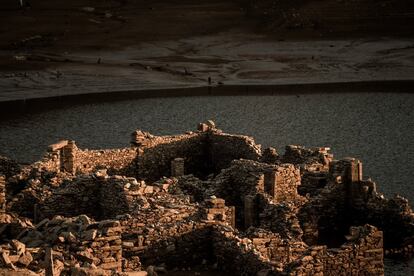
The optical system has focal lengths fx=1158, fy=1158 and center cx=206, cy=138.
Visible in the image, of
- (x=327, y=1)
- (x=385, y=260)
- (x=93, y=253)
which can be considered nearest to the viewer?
(x=93, y=253)

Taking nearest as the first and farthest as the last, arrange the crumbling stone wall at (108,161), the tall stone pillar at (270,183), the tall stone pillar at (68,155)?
the tall stone pillar at (270,183) → the tall stone pillar at (68,155) → the crumbling stone wall at (108,161)

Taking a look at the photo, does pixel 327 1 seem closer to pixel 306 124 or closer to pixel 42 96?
pixel 42 96

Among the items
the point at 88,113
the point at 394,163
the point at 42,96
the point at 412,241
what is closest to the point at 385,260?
the point at 412,241

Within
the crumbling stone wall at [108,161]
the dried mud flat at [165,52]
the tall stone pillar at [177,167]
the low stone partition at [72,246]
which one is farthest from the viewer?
the dried mud flat at [165,52]

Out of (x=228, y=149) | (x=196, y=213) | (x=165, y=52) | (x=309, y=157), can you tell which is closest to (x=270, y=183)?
(x=309, y=157)

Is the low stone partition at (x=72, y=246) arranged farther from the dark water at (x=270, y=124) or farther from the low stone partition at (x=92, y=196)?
the dark water at (x=270, y=124)

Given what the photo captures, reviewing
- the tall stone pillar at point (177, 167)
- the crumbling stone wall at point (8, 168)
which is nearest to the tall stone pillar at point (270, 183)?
the tall stone pillar at point (177, 167)
